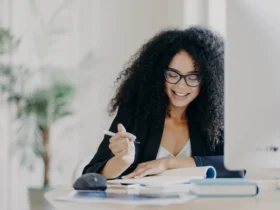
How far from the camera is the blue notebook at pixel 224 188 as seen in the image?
1213mm

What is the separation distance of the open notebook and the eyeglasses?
1.16ft

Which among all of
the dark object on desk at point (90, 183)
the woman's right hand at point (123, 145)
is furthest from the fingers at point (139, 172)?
the dark object on desk at point (90, 183)

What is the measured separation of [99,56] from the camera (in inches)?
126

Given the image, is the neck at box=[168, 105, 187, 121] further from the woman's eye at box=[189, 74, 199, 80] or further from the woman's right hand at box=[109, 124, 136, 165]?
the woman's right hand at box=[109, 124, 136, 165]

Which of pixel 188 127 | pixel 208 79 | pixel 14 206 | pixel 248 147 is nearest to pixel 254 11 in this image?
pixel 248 147

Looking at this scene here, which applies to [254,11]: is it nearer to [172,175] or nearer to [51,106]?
[172,175]

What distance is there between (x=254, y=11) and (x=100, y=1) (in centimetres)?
214

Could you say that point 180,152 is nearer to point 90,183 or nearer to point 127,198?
point 90,183

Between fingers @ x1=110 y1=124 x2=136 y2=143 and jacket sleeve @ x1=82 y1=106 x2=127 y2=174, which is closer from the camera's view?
fingers @ x1=110 y1=124 x2=136 y2=143

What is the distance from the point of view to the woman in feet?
6.64

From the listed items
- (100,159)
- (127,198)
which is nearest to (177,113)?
(100,159)

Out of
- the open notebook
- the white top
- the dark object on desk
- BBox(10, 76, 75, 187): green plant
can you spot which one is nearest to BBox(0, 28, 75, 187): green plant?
BBox(10, 76, 75, 187): green plant

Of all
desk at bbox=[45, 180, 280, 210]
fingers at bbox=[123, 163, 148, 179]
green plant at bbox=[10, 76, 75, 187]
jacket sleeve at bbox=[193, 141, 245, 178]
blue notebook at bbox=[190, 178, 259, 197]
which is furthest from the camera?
green plant at bbox=[10, 76, 75, 187]

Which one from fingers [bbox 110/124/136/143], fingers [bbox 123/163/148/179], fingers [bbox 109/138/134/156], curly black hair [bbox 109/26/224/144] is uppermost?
curly black hair [bbox 109/26/224/144]
